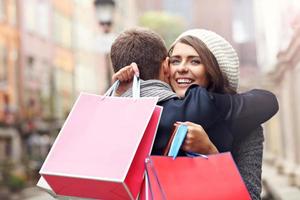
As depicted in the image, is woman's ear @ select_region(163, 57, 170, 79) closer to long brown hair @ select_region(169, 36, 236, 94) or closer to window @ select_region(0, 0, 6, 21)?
long brown hair @ select_region(169, 36, 236, 94)

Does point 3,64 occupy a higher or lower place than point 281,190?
lower

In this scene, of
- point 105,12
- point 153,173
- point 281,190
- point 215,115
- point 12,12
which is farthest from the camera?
point 12,12

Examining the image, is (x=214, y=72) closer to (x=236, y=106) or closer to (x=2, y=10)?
(x=236, y=106)

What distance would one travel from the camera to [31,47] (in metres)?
25.5

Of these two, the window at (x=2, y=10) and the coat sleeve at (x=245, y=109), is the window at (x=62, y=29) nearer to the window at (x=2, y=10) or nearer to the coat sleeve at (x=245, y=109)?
the window at (x=2, y=10)

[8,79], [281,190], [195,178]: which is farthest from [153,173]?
[8,79]

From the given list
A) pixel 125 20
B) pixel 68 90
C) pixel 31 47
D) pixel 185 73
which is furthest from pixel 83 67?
pixel 185 73

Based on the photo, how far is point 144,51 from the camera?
1557 millimetres

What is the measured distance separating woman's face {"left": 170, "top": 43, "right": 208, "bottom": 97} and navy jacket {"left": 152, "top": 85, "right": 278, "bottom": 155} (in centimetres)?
7

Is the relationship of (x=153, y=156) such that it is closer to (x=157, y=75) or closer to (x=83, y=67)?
(x=157, y=75)

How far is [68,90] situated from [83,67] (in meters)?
3.41

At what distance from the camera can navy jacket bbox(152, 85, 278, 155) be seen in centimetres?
148

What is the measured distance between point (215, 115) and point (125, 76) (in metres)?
0.26

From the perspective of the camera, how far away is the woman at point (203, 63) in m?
1.62
